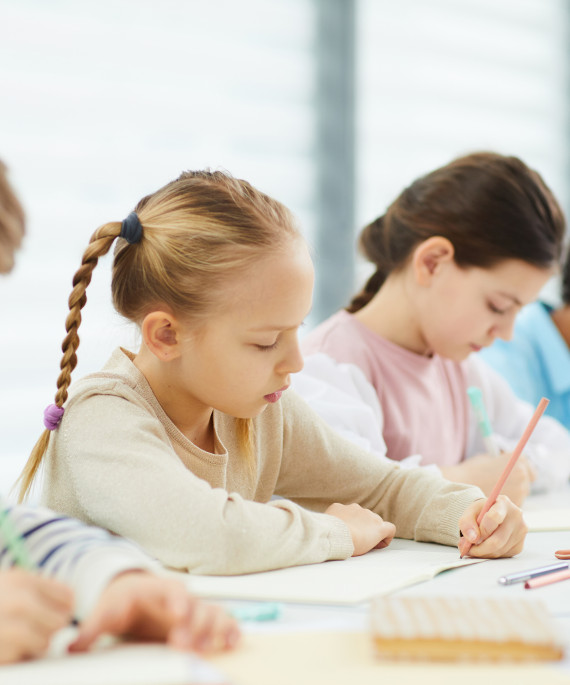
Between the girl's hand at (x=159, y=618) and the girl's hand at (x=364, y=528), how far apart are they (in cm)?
32

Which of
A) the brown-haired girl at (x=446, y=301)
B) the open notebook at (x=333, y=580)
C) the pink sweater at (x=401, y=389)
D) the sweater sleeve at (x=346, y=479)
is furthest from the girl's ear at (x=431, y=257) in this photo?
the open notebook at (x=333, y=580)

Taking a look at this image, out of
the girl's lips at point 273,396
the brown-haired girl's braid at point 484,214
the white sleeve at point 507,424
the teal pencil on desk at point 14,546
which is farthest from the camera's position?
the white sleeve at point 507,424

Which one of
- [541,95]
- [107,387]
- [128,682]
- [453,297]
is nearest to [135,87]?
[453,297]

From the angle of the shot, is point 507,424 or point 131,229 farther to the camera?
point 507,424

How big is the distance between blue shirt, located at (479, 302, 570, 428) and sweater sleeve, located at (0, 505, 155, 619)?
4.38 feet

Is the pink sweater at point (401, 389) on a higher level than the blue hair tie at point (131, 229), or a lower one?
lower

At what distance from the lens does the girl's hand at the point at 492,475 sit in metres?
1.11

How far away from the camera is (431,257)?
1.30m

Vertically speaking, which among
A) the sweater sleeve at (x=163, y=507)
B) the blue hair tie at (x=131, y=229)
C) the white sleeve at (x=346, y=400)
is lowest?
the white sleeve at (x=346, y=400)

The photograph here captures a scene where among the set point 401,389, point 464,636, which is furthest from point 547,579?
point 401,389

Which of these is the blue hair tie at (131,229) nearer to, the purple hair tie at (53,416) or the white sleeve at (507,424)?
the purple hair tie at (53,416)

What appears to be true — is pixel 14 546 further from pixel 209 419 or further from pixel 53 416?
pixel 209 419

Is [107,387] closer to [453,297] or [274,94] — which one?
[453,297]

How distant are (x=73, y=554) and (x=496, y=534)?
0.40 metres
